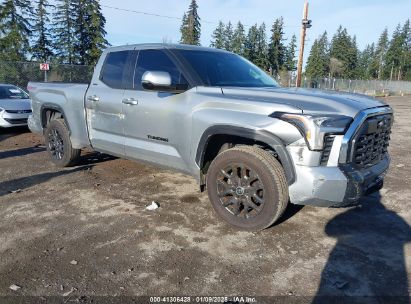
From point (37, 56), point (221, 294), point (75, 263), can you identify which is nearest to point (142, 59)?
point (75, 263)

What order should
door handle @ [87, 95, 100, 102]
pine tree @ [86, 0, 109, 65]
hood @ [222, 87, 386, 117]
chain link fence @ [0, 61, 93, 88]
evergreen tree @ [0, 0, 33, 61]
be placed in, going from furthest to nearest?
pine tree @ [86, 0, 109, 65]
evergreen tree @ [0, 0, 33, 61]
chain link fence @ [0, 61, 93, 88]
door handle @ [87, 95, 100, 102]
hood @ [222, 87, 386, 117]

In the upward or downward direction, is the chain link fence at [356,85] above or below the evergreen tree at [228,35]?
below

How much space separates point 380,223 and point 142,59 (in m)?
3.53

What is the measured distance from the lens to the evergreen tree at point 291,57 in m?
79.8

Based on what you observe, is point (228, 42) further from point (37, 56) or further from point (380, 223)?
point (380, 223)

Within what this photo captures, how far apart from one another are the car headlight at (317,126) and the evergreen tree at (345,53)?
102494 mm

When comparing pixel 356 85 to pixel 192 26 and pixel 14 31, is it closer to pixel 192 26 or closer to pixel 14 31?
pixel 192 26

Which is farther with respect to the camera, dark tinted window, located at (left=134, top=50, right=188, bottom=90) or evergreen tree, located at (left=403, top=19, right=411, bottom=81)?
evergreen tree, located at (left=403, top=19, right=411, bottom=81)

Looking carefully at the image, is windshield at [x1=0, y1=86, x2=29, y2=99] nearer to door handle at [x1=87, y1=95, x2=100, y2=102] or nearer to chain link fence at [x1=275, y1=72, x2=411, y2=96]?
door handle at [x1=87, y1=95, x2=100, y2=102]

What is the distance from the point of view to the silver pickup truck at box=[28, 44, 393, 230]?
11.1ft

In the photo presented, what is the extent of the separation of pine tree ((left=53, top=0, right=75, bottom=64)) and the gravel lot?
51.1 meters

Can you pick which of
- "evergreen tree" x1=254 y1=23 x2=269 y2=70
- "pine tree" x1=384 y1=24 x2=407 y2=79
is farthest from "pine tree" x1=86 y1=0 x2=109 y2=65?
"pine tree" x1=384 y1=24 x2=407 y2=79

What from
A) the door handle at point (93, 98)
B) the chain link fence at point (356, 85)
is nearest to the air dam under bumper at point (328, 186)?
the door handle at point (93, 98)

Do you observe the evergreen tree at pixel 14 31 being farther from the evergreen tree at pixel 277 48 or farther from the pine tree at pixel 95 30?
the evergreen tree at pixel 277 48
